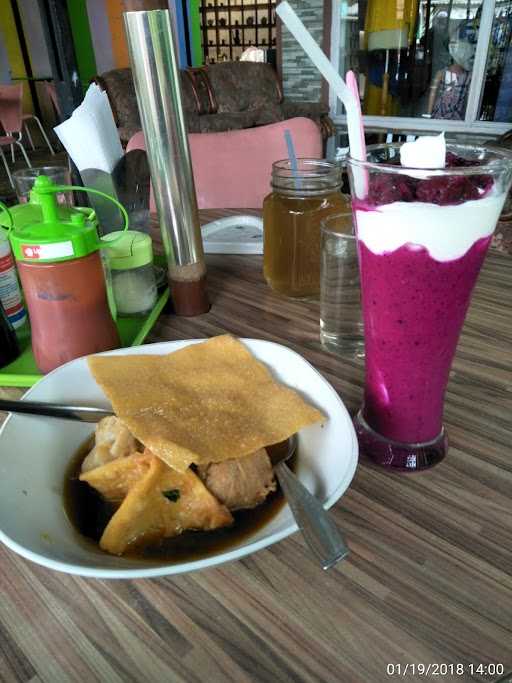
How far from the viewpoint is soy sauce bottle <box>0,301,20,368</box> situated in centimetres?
69

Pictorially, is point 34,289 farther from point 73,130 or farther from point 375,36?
point 375,36

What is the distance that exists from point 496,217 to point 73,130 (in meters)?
0.73

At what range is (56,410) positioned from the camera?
524 millimetres

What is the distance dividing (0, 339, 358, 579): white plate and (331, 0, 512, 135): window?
351cm

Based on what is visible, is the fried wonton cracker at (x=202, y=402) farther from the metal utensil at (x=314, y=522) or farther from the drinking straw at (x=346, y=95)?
the drinking straw at (x=346, y=95)

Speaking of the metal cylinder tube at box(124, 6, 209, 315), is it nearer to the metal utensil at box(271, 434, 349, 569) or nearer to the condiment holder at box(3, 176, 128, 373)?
the condiment holder at box(3, 176, 128, 373)

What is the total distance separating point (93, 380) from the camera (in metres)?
0.57

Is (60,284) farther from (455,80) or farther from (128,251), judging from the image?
(455,80)

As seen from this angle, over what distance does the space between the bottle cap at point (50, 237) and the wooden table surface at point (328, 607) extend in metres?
0.33

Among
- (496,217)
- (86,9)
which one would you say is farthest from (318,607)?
(86,9)

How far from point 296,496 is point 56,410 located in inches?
11.1
